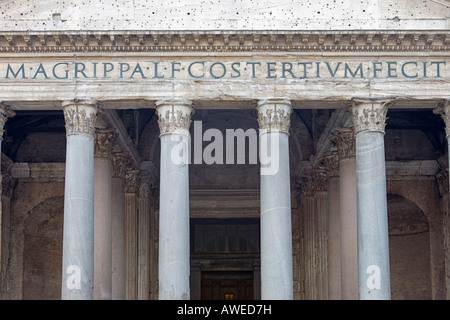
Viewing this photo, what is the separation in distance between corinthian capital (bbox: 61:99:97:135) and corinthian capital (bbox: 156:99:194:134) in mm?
1422

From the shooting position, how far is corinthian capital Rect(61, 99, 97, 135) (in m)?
19.5

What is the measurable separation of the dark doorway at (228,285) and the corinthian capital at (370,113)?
946 centimetres

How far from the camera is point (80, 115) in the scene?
1953 cm

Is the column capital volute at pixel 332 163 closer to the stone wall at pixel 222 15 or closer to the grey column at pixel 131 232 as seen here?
the stone wall at pixel 222 15

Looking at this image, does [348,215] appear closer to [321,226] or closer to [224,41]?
[321,226]

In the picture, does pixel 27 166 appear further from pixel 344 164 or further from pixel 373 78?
pixel 373 78

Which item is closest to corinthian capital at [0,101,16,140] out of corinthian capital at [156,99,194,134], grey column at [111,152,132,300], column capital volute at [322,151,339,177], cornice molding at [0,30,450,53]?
cornice molding at [0,30,450,53]

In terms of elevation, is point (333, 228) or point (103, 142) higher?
point (103, 142)

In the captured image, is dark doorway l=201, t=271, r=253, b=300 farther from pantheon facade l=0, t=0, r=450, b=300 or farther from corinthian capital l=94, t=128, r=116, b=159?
corinthian capital l=94, t=128, r=116, b=159

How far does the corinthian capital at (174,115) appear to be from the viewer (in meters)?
19.5

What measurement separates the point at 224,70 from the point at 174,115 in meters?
1.45

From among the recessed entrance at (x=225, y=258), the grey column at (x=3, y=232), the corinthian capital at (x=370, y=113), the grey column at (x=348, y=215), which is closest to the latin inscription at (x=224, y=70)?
the corinthian capital at (x=370, y=113)

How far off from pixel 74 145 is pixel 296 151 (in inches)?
366

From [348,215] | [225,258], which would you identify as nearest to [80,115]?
[348,215]
